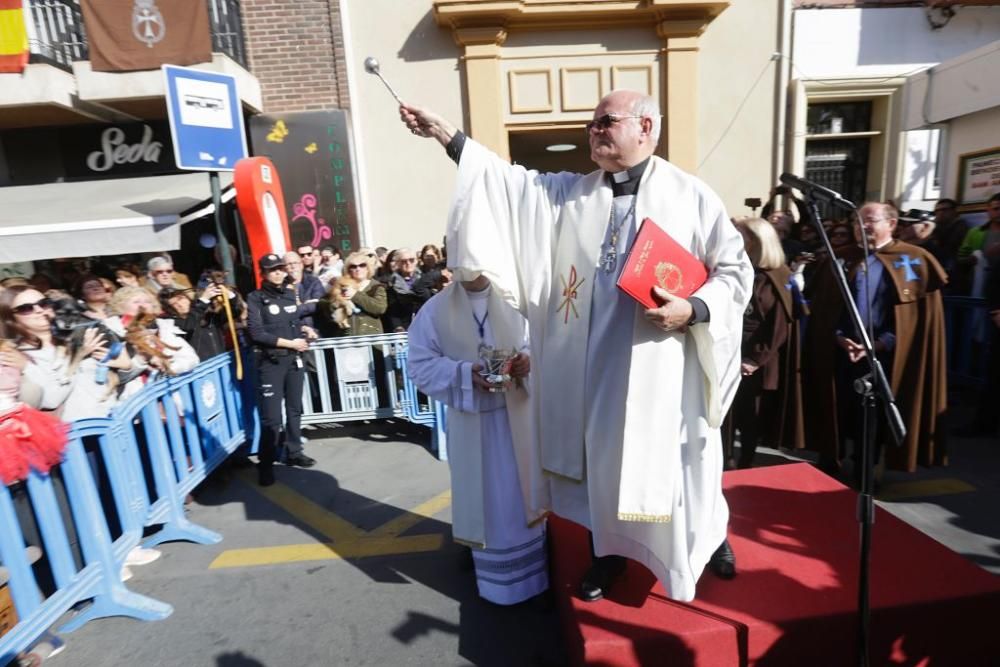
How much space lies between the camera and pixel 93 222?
6.54 m

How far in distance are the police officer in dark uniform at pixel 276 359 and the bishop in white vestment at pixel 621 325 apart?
2.87 meters

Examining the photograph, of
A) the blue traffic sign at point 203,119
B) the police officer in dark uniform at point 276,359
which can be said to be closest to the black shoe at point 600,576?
the police officer in dark uniform at point 276,359

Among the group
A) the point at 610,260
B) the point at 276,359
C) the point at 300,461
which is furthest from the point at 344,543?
the point at 610,260

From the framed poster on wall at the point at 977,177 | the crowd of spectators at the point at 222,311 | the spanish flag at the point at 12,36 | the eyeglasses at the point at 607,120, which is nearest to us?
the eyeglasses at the point at 607,120

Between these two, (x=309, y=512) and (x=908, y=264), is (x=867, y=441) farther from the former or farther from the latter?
(x=309, y=512)

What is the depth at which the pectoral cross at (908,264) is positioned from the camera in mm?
3436

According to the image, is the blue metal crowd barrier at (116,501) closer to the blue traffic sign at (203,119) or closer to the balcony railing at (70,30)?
the blue traffic sign at (203,119)

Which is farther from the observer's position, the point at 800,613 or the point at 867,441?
the point at 800,613

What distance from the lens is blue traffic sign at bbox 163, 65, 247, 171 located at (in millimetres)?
4691

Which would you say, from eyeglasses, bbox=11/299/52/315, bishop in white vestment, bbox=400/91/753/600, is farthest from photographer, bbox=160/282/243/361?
bishop in white vestment, bbox=400/91/753/600

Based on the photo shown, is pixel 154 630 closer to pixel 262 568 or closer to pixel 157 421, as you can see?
pixel 262 568

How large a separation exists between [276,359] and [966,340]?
20.7 ft

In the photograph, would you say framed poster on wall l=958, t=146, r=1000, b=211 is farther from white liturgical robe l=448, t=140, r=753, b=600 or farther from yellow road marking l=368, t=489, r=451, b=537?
yellow road marking l=368, t=489, r=451, b=537

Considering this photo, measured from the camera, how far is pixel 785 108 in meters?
9.06
